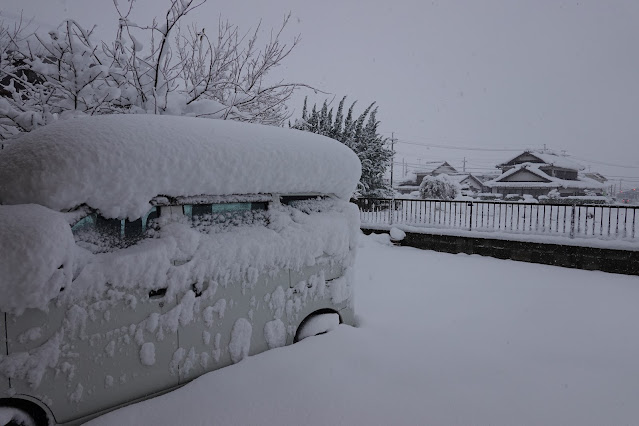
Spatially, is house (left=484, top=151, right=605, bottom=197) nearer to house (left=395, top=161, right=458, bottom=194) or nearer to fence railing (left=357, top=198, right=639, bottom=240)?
house (left=395, top=161, right=458, bottom=194)

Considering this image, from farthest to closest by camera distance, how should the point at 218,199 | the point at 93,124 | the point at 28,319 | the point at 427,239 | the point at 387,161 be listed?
the point at 387,161, the point at 427,239, the point at 218,199, the point at 93,124, the point at 28,319

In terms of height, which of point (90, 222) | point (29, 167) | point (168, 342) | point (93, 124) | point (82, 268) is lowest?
point (168, 342)

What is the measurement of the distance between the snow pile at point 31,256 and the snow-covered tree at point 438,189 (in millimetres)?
17681

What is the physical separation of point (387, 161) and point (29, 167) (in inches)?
703

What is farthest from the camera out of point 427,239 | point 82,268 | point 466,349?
point 427,239

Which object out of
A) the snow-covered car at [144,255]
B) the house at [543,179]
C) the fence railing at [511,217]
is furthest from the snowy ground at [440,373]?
the house at [543,179]

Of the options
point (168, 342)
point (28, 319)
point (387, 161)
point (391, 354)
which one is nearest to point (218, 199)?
point (168, 342)

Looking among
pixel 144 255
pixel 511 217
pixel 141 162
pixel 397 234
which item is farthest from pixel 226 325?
pixel 511 217

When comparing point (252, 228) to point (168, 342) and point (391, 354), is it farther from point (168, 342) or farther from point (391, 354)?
point (391, 354)

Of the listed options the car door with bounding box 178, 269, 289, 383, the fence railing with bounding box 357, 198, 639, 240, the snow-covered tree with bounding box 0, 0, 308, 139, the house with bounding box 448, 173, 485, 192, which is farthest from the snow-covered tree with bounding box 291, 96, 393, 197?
the house with bounding box 448, 173, 485, 192

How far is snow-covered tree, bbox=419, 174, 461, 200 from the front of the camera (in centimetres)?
1831

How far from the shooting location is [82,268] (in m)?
2.29

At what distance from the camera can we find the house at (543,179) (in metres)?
41.6

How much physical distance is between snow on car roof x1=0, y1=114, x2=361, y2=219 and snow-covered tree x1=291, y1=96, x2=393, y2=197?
14009mm
